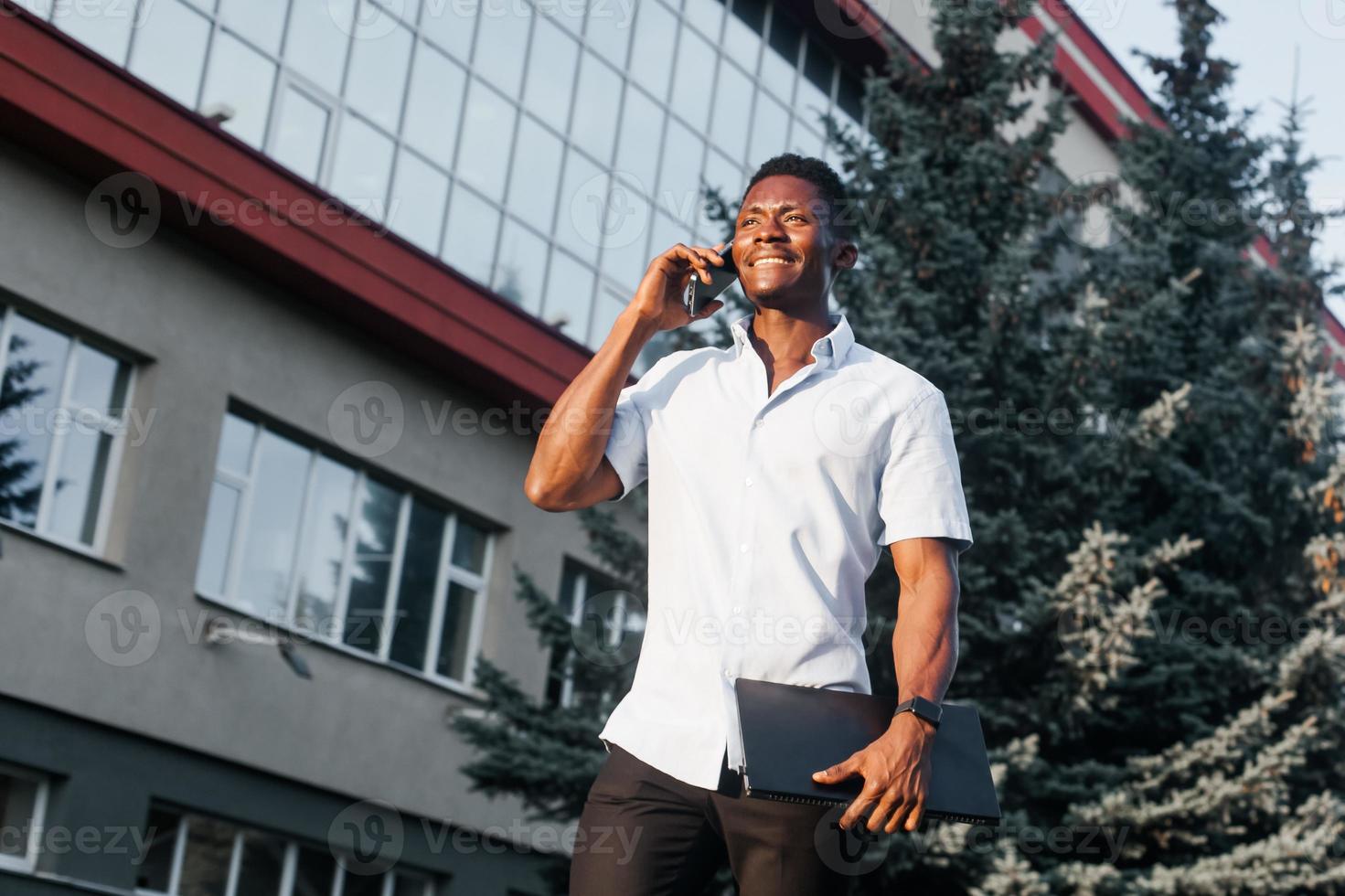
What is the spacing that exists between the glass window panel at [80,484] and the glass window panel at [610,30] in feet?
23.7

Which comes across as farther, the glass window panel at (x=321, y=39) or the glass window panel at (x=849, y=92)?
the glass window panel at (x=849, y=92)

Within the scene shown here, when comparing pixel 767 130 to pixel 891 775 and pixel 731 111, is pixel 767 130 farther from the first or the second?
pixel 891 775

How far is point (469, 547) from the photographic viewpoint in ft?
55.9

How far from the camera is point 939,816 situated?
8.78ft

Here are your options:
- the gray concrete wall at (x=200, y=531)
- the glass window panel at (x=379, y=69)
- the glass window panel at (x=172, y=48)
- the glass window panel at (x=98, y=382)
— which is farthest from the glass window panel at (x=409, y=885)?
the glass window panel at (x=172, y=48)

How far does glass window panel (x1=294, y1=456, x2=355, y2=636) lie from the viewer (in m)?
15.1

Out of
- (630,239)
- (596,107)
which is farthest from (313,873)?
(596,107)

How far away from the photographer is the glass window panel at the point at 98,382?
43.7 ft

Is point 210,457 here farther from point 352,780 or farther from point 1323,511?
point 1323,511

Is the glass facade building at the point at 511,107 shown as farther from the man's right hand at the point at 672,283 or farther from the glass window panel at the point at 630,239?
the man's right hand at the point at 672,283

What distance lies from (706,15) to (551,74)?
279 cm

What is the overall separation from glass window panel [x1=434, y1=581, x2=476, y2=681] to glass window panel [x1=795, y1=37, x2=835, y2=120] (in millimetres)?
7920

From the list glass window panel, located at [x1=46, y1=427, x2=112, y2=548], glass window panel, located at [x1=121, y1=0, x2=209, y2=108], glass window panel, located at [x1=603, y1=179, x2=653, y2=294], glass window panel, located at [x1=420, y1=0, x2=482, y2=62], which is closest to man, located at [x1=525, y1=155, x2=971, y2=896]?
glass window panel, located at [x1=46, y1=427, x2=112, y2=548]

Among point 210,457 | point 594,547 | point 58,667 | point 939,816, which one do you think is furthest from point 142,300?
point 939,816
